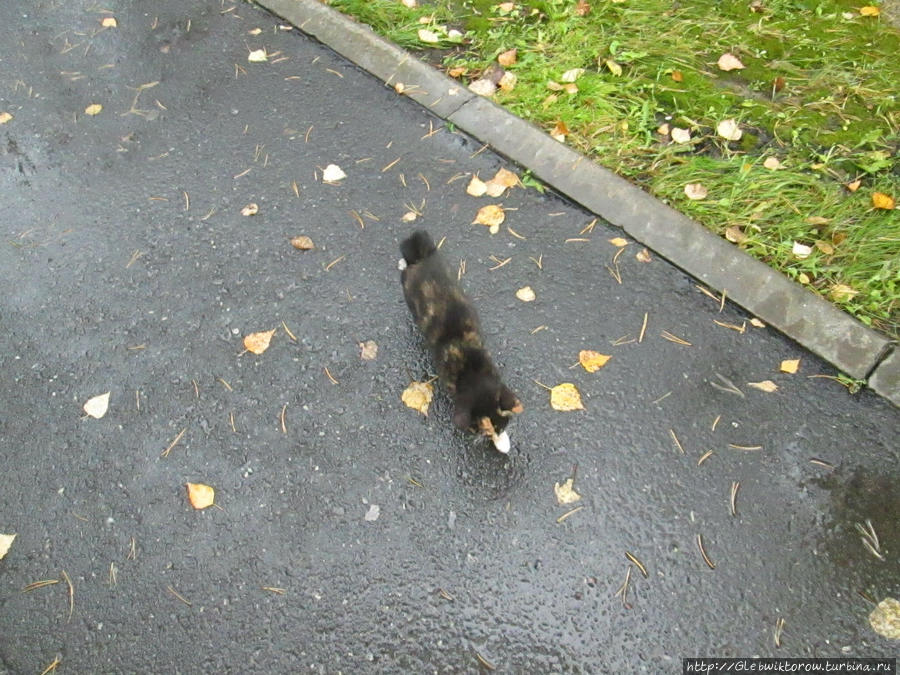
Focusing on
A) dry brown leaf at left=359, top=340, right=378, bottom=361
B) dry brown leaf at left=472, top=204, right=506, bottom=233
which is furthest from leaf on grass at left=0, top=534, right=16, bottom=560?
dry brown leaf at left=472, top=204, right=506, bottom=233

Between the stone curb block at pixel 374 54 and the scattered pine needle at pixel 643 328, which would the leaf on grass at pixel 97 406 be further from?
the scattered pine needle at pixel 643 328

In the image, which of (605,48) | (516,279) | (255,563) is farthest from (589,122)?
(255,563)

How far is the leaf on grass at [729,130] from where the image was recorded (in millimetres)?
3436

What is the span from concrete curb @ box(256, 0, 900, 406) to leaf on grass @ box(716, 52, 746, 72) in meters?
1.19

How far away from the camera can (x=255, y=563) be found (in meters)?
2.48

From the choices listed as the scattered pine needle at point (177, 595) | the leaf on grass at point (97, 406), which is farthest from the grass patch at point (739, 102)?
the scattered pine needle at point (177, 595)

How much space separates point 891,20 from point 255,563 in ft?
16.5

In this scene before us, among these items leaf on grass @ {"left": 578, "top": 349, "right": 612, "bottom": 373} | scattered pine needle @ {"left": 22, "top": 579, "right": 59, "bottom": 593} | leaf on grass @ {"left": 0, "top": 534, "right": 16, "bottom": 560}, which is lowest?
scattered pine needle @ {"left": 22, "top": 579, "right": 59, "bottom": 593}

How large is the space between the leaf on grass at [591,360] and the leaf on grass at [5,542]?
275cm

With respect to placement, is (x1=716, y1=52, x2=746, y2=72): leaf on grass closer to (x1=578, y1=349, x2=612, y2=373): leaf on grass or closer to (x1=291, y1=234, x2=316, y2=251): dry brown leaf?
(x1=578, y1=349, x2=612, y2=373): leaf on grass

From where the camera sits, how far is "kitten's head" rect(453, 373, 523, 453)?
8.20 feet

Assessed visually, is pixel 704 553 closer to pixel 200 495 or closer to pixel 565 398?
pixel 565 398

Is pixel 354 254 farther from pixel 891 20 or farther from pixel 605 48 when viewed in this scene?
pixel 891 20

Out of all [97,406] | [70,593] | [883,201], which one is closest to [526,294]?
[883,201]
